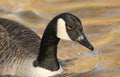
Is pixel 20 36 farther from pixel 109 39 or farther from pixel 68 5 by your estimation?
pixel 68 5

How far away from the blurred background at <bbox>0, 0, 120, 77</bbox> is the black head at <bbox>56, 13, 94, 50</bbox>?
1.08 metres

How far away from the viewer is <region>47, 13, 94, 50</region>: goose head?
8.41m

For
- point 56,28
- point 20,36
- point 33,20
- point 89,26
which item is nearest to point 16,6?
point 33,20

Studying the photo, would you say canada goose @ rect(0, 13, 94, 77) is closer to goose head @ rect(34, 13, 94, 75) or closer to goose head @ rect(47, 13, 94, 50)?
goose head @ rect(34, 13, 94, 75)

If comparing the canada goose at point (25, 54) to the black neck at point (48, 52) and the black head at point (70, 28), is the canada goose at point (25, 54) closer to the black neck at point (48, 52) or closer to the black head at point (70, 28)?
the black neck at point (48, 52)

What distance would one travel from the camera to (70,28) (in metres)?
8.49

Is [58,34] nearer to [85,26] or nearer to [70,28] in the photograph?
[70,28]

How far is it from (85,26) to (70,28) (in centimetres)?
258

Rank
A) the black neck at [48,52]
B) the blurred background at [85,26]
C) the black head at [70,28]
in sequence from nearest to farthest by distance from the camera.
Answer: the black head at [70,28]
the black neck at [48,52]
the blurred background at [85,26]

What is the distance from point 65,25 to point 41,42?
62 centimetres

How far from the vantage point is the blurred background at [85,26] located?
9664 millimetres

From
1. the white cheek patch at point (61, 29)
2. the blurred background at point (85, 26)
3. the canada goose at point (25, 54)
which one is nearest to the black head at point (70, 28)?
the white cheek patch at point (61, 29)

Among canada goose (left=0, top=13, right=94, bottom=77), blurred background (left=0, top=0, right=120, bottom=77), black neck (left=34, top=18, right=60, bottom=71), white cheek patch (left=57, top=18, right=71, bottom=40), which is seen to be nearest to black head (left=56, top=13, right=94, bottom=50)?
white cheek patch (left=57, top=18, right=71, bottom=40)

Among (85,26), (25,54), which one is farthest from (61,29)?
(85,26)
